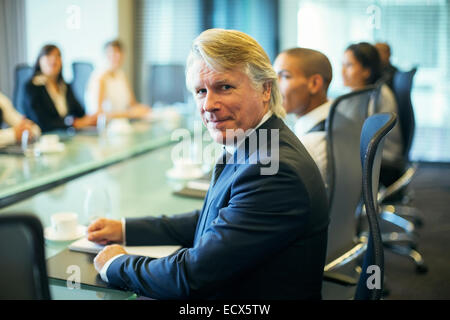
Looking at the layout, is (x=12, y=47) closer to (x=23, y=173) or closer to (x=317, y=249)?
(x=23, y=173)

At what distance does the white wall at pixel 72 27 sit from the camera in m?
6.29

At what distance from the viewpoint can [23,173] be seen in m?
2.40

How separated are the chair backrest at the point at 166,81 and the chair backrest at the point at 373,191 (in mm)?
4418

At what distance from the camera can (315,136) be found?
6.34ft

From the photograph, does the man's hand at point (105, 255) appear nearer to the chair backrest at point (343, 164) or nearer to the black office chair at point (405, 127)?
the chair backrest at point (343, 164)

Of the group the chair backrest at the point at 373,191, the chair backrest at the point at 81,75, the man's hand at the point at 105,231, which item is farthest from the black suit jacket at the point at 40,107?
the chair backrest at the point at 373,191

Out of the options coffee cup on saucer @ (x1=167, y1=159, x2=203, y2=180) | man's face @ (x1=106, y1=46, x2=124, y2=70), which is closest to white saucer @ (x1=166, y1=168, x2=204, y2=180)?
coffee cup on saucer @ (x1=167, y1=159, x2=203, y2=180)

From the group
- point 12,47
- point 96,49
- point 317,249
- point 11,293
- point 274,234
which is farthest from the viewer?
point 96,49

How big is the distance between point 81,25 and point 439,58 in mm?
4389

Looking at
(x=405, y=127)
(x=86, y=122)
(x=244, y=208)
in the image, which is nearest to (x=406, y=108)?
(x=405, y=127)

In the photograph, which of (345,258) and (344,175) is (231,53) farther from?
(345,258)

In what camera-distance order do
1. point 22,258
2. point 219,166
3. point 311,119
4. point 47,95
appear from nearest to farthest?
point 22,258
point 219,166
point 311,119
point 47,95

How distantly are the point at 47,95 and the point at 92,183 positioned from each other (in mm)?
2075
